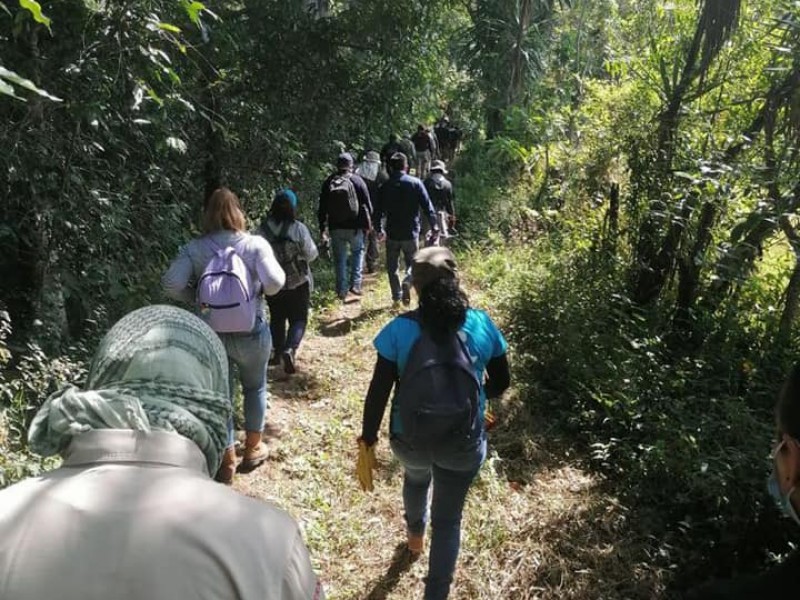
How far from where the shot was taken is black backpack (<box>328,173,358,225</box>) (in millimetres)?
7176

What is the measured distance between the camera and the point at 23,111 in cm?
429

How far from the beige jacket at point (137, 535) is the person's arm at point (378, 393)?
1.60 m

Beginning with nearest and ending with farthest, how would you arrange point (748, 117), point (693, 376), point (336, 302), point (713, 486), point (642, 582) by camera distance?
point (642, 582), point (713, 486), point (693, 376), point (748, 117), point (336, 302)

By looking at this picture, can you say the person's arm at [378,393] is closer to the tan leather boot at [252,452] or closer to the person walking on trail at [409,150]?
the tan leather boot at [252,452]

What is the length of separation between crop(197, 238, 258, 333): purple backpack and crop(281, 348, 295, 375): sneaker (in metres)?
1.96

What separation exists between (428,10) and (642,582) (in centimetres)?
806

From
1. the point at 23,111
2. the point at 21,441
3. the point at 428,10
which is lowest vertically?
the point at 21,441

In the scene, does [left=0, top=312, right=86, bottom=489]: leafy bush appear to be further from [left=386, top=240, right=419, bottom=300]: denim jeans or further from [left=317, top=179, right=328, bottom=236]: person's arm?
[left=386, top=240, right=419, bottom=300]: denim jeans

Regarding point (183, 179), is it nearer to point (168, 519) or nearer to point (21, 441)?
point (21, 441)

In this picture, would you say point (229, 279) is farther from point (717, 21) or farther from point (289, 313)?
point (717, 21)

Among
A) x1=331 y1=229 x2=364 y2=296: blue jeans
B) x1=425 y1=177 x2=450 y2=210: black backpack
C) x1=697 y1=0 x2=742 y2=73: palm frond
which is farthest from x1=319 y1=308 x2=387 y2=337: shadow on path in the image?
x1=697 y1=0 x2=742 y2=73: palm frond

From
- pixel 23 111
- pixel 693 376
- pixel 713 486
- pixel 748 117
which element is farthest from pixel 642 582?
pixel 23 111

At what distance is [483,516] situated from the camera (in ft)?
12.3

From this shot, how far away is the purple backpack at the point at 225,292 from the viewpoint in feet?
11.3
